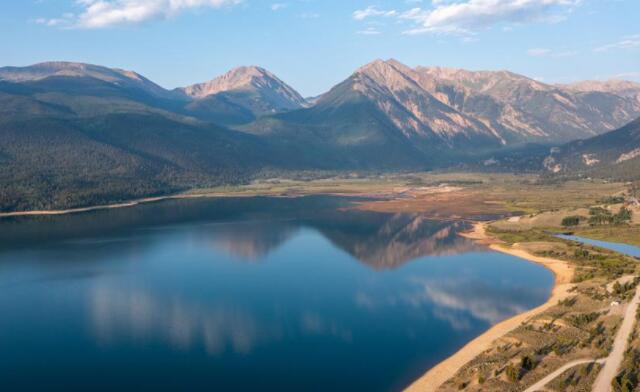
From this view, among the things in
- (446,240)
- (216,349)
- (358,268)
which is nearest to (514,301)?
(358,268)

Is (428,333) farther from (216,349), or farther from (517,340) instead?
(216,349)

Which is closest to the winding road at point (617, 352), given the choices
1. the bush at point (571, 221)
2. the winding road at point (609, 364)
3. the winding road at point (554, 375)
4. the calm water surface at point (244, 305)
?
the winding road at point (609, 364)

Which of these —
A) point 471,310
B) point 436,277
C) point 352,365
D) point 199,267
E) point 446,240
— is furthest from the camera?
point 446,240

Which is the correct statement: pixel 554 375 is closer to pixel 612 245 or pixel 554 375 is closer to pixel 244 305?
pixel 244 305

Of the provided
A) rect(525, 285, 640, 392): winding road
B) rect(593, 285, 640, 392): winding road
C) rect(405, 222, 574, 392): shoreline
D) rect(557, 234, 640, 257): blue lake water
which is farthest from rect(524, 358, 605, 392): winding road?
rect(557, 234, 640, 257): blue lake water

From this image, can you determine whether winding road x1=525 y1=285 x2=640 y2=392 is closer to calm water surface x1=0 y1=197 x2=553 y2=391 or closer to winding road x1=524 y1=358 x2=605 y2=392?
winding road x1=524 y1=358 x2=605 y2=392

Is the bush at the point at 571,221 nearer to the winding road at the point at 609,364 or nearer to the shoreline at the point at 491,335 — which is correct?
the shoreline at the point at 491,335
